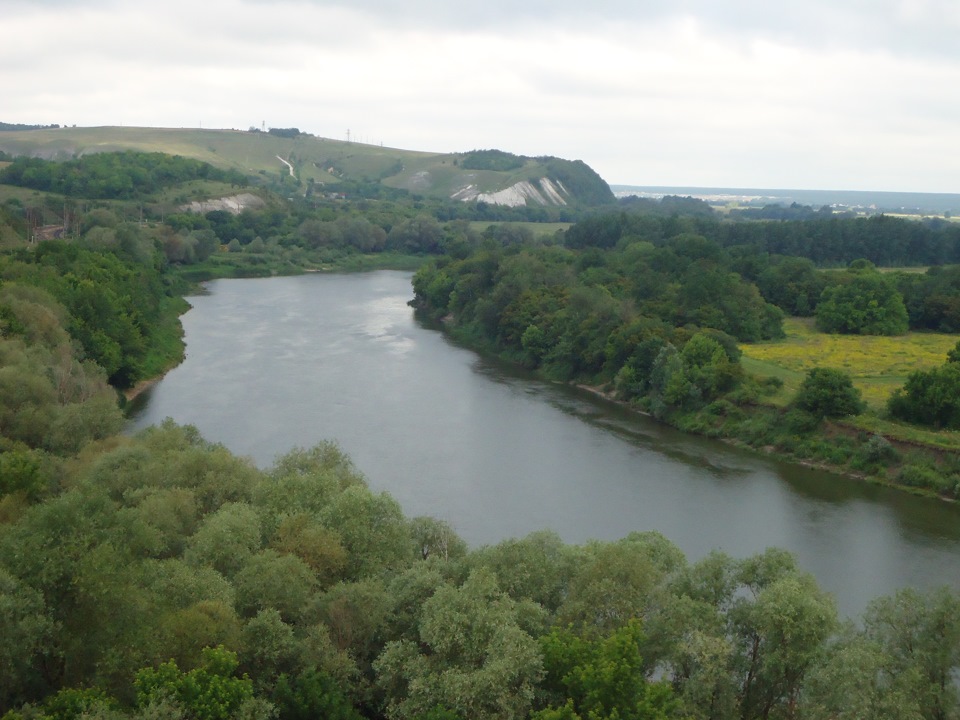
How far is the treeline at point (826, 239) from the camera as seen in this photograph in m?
73.1

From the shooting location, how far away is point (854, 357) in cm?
4097

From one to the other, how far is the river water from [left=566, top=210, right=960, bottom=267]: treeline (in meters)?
32.0

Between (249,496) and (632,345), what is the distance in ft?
74.5

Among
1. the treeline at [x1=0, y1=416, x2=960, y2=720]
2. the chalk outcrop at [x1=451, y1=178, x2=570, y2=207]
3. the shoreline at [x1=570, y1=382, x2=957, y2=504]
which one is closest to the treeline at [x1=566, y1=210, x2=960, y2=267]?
the shoreline at [x1=570, y1=382, x2=957, y2=504]

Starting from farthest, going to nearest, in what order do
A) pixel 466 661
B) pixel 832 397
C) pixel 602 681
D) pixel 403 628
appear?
pixel 832 397 → pixel 403 628 → pixel 466 661 → pixel 602 681

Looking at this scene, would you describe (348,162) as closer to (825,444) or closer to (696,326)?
(696,326)

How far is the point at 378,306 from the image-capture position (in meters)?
58.0

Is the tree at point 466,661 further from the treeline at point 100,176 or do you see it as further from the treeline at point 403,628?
the treeline at point 100,176

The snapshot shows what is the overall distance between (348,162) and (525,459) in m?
129

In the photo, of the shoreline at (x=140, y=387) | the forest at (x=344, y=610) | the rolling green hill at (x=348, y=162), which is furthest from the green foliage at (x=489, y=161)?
the forest at (x=344, y=610)

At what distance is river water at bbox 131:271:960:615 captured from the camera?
76.0 feet

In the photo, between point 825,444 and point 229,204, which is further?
point 229,204

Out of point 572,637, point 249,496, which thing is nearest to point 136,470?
point 249,496

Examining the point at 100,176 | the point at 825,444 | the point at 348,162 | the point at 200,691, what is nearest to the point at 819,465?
the point at 825,444
